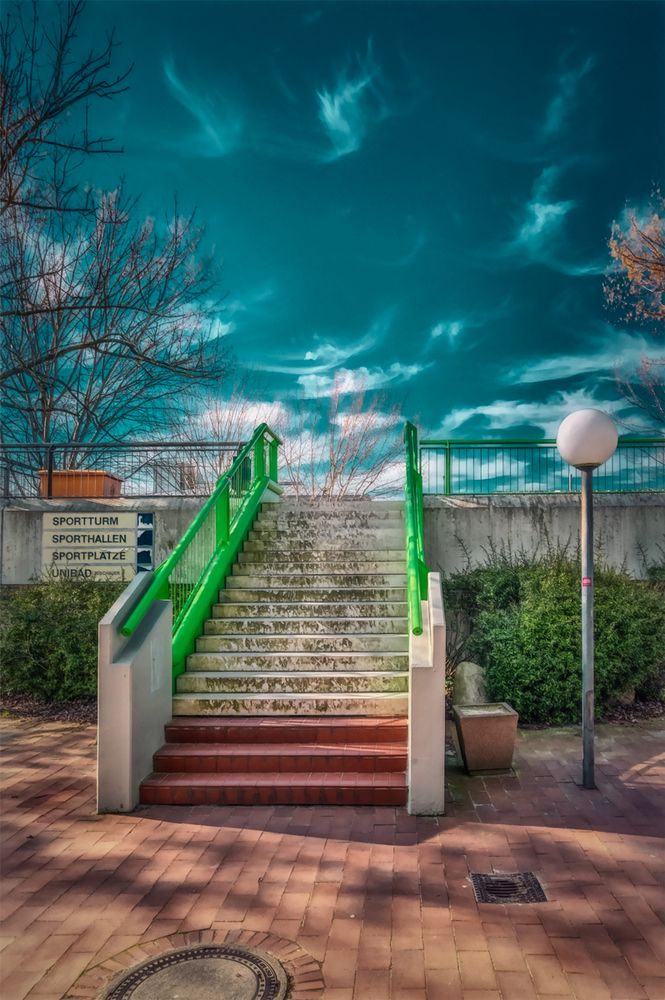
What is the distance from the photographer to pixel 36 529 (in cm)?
1151

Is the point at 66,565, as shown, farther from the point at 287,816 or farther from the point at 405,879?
the point at 405,879

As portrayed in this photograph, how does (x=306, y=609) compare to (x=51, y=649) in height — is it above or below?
above

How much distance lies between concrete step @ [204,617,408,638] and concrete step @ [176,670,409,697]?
A: 33.6 inches

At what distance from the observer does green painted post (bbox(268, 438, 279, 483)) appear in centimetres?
1280

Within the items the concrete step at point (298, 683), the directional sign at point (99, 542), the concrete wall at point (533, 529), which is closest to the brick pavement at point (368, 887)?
the concrete step at point (298, 683)

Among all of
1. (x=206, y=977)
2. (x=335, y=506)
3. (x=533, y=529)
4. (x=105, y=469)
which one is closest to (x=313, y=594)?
(x=335, y=506)

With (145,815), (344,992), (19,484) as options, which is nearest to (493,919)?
(344,992)

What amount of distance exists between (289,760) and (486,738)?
5.77 ft

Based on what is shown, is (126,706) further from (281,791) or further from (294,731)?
(294,731)

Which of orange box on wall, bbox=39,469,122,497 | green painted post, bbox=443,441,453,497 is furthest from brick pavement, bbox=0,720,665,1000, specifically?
orange box on wall, bbox=39,469,122,497

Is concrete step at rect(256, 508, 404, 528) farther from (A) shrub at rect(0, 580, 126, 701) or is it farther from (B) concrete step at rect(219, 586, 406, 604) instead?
(A) shrub at rect(0, 580, 126, 701)

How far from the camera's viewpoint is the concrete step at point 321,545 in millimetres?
9508

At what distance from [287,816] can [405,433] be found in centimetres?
637

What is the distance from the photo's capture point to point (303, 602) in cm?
838
